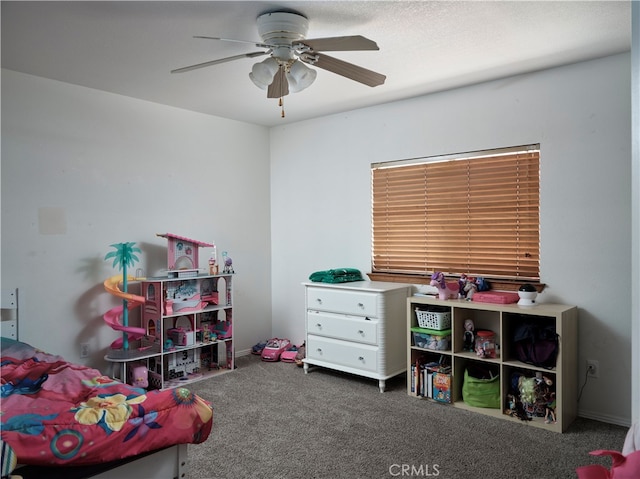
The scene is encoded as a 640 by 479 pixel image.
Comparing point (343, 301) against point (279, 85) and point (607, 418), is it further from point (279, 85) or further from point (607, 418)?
point (607, 418)

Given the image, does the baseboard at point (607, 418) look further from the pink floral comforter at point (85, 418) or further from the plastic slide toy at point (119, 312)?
the plastic slide toy at point (119, 312)

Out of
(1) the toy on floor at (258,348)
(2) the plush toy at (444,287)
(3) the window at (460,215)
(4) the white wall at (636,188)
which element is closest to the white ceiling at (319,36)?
(3) the window at (460,215)

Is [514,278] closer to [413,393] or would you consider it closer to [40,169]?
[413,393]

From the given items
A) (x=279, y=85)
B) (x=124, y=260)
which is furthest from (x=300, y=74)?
(x=124, y=260)

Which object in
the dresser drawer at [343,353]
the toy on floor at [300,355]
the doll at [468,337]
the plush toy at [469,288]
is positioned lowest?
the toy on floor at [300,355]

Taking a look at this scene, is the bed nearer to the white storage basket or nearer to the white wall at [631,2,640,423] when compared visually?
the white wall at [631,2,640,423]

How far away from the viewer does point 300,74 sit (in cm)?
260

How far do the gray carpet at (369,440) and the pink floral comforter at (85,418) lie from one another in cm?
68

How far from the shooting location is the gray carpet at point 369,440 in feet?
8.12

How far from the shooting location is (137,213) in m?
4.04

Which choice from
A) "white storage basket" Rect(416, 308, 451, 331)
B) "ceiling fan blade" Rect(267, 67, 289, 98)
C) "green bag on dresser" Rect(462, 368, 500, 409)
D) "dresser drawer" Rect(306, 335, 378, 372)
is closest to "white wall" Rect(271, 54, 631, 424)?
"green bag on dresser" Rect(462, 368, 500, 409)

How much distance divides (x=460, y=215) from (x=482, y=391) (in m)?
1.38

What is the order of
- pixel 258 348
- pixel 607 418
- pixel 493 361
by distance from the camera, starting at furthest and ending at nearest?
1. pixel 258 348
2. pixel 493 361
3. pixel 607 418

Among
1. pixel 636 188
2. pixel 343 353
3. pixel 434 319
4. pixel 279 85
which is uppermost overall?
pixel 279 85
